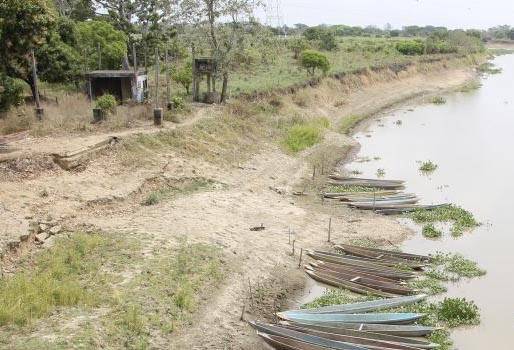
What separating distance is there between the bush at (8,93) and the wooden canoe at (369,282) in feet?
48.8

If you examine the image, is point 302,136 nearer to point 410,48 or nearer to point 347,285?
point 347,285

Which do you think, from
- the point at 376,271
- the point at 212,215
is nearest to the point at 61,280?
the point at 212,215

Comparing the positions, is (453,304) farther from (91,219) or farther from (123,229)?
(91,219)

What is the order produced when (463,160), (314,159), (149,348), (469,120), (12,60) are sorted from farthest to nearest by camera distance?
1. (469,120)
2. (463,160)
3. (314,159)
4. (12,60)
5. (149,348)

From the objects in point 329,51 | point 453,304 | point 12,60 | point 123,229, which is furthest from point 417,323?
point 329,51

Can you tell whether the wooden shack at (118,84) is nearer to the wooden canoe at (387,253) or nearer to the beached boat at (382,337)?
the wooden canoe at (387,253)

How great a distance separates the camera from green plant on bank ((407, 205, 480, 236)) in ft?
65.7

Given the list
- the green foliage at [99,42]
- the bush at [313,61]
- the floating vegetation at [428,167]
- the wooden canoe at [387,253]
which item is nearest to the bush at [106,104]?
the green foliage at [99,42]

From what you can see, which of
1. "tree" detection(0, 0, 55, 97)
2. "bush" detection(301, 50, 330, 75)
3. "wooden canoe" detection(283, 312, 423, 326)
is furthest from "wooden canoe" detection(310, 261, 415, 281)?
"bush" detection(301, 50, 330, 75)

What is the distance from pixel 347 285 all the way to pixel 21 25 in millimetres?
14073

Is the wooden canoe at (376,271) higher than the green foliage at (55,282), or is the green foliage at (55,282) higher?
the green foliage at (55,282)

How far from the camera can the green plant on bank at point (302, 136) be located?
29.1 m

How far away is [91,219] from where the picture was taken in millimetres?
16500

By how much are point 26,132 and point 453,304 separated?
1577cm
